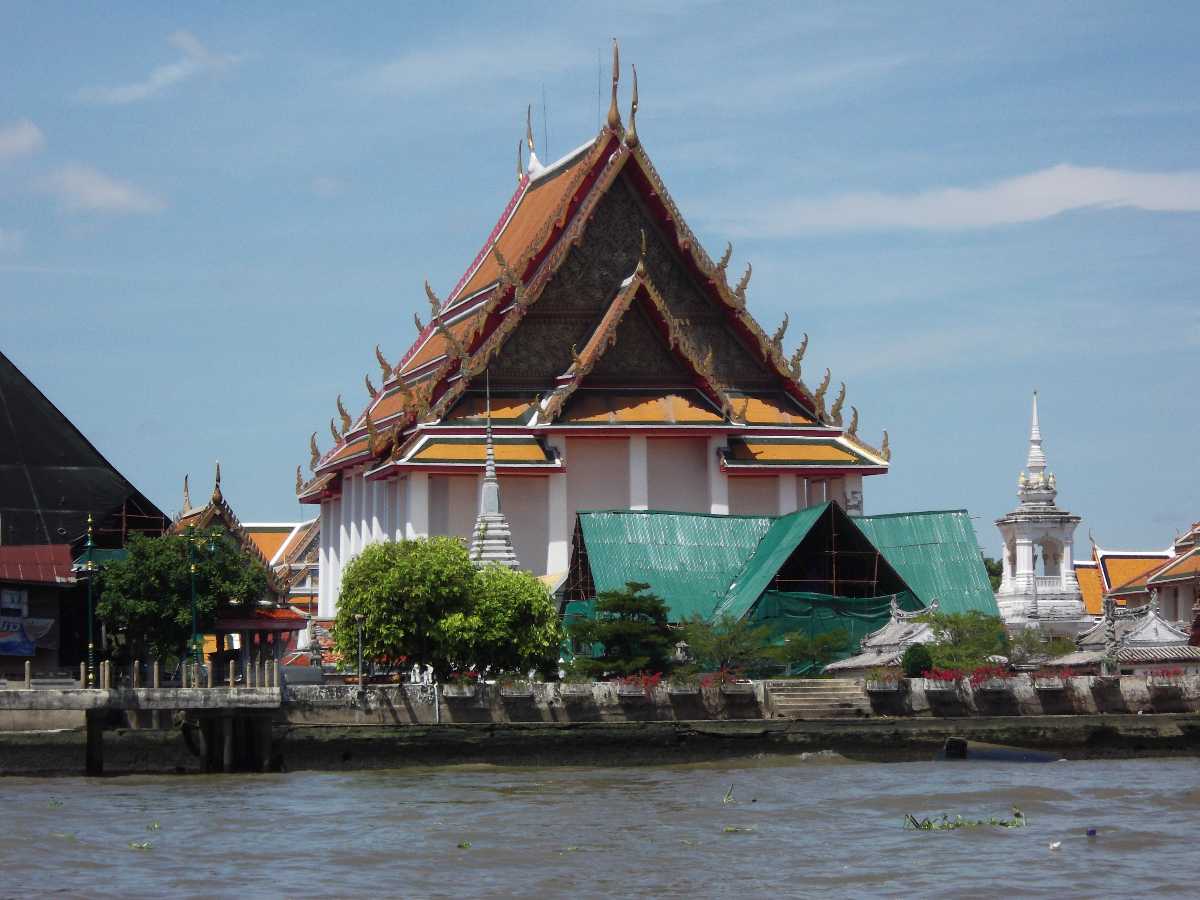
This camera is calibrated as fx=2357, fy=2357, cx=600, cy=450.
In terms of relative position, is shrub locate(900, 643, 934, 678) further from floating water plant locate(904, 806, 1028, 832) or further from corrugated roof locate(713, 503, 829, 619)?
floating water plant locate(904, 806, 1028, 832)

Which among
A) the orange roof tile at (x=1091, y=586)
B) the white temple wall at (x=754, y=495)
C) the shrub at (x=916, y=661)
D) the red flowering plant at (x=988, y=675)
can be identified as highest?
the white temple wall at (x=754, y=495)

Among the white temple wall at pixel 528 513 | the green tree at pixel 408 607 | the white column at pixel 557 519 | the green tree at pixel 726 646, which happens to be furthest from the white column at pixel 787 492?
the green tree at pixel 408 607

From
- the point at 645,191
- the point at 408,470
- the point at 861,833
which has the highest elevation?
the point at 645,191

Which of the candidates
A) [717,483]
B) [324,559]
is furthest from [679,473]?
[324,559]

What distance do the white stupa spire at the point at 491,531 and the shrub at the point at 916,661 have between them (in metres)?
7.66

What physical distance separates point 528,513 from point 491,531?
4.07m

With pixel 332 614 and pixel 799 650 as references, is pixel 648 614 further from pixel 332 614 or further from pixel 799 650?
pixel 332 614

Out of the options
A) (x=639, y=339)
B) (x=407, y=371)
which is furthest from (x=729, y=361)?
(x=407, y=371)

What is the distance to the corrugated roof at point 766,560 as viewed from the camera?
3822cm

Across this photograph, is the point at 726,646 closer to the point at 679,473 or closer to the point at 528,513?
the point at 528,513

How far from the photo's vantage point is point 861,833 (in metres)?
22.1

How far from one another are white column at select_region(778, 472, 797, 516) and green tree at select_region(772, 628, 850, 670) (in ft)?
27.0

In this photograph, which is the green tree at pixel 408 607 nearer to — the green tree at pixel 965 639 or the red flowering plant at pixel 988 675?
the red flowering plant at pixel 988 675

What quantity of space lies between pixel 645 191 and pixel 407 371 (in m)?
7.07
